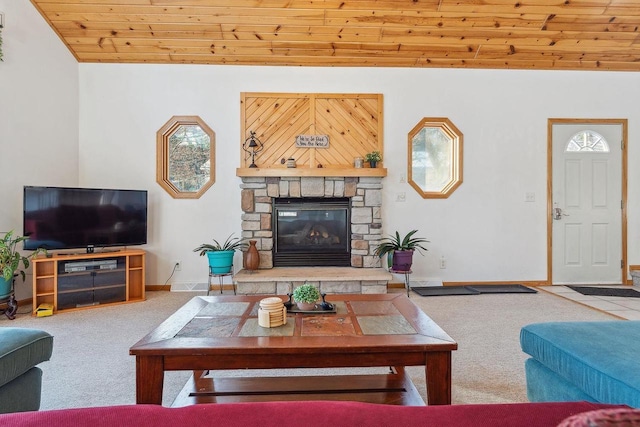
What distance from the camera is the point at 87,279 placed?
3492 mm

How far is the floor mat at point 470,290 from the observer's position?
3996 mm

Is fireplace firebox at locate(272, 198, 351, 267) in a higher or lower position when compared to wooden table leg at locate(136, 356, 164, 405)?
higher

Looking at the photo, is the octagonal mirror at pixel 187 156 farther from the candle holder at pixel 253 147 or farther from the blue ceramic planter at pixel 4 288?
the blue ceramic planter at pixel 4 288

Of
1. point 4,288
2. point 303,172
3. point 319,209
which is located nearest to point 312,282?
point 319,209

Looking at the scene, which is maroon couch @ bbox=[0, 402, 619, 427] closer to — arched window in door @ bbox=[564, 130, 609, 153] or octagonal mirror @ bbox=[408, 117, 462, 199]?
octagonal mirror @ bbox=[408, 117, 462, 199]

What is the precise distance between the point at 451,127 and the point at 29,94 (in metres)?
4.98

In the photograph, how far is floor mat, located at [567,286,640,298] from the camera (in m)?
3.91

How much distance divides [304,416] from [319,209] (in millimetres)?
3648

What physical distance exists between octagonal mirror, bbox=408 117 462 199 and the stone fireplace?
25.3 inches

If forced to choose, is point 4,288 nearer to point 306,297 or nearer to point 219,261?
point 219,261

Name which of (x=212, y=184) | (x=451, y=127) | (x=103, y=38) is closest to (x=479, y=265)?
(x=451, y=127)

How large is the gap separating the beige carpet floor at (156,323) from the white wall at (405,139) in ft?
2.27

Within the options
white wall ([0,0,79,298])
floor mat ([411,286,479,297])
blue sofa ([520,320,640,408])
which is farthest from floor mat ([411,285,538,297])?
white wall ([0,0,79,298])

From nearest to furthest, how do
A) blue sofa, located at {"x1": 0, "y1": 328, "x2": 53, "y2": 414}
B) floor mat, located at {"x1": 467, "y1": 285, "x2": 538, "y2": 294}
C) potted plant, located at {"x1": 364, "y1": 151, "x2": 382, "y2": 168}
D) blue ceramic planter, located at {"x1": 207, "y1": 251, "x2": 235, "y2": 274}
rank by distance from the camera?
blue sofa, located at {"x1": 0, "y1": 328, "x2": 53, "y2": 414} → blue ceramic planter, located at {"x1": 207, "y1": 251, "x2": 235, "y2": 274} → floor mat, located at {"x1": 467, "y1": 285, "x2": 538, "y2": 294} → potted plant, located at {"x1": 364, "y1": 151, "x2": 382, "y2": 168}
